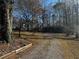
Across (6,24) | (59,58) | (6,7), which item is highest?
(6,7)

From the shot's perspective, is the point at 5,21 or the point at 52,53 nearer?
the point at 52,53

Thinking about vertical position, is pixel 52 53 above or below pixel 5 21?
below

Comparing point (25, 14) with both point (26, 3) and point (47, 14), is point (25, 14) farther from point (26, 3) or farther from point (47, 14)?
point (47, 14)

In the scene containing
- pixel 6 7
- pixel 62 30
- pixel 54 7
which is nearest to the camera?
pixel 6 7

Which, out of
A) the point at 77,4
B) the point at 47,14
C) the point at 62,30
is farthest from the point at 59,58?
the point at 47,14

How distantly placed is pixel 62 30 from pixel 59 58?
45675mm

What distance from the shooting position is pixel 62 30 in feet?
194

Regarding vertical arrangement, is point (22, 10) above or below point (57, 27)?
above

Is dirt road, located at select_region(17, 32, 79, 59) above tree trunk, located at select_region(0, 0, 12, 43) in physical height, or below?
below

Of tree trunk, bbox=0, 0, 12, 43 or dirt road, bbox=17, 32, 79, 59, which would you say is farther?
tree trunk, bbox=0, 0, 12, 43

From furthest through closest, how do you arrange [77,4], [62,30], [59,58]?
[62,30], [77,4], [59,58]

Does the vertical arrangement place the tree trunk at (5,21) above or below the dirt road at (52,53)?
above

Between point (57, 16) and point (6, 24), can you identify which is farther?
point (57, 16)

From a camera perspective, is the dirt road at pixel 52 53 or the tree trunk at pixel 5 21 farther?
the tree trunk at pixel 5 21
